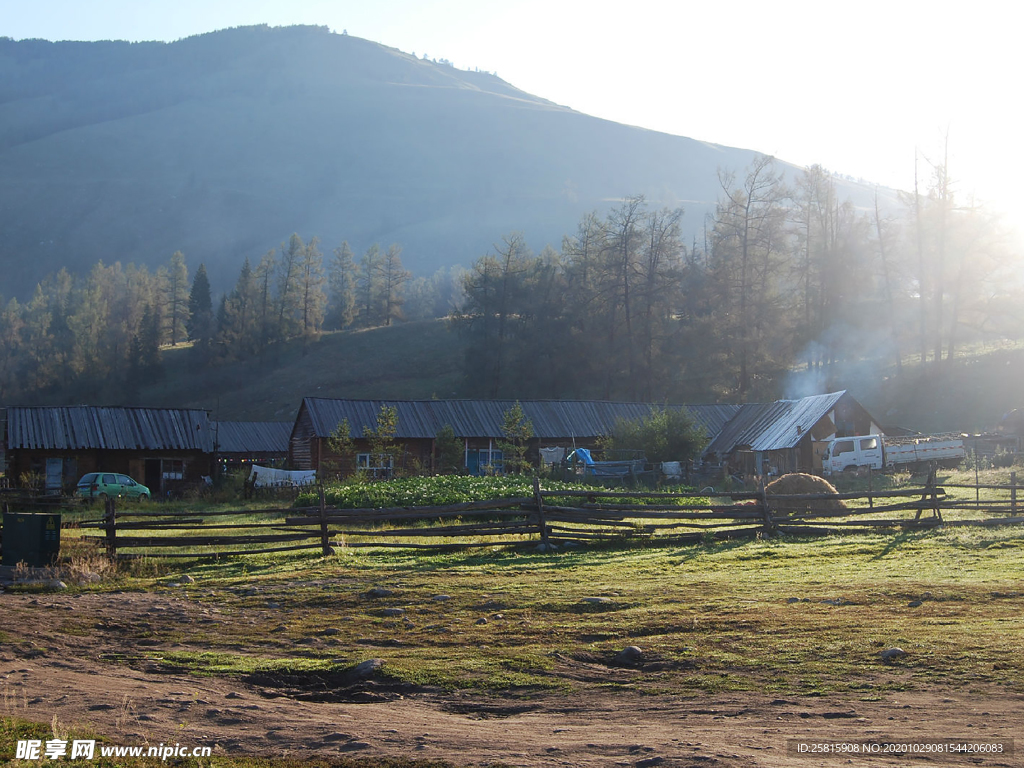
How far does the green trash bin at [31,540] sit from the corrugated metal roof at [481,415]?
26.5m

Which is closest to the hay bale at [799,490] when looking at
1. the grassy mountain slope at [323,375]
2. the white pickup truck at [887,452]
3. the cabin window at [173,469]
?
the white pickup truck at [887,452]

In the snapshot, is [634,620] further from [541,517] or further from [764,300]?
[764,300]

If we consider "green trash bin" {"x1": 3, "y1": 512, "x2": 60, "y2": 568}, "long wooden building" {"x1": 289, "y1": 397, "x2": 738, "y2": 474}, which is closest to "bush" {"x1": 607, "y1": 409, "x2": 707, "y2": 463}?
"long wooden building" {"x1": 289, "y1": 397, "x2": 738, "y2": 474}

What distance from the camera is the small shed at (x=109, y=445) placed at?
39.9 meters

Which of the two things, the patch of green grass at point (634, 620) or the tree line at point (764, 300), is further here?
the tree line at point (764, 300)

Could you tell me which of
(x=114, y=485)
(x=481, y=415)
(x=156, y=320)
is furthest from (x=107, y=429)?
(x=156, y=320)

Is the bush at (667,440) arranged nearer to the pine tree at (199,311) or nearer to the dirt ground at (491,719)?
the dirt ground at (491,719)

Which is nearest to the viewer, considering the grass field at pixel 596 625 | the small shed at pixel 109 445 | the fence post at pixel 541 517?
the grass field at pixel 596 625

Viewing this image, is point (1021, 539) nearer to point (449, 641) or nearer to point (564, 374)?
point (449, 641)

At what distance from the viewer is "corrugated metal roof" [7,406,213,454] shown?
4009cm

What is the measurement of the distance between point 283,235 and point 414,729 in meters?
195

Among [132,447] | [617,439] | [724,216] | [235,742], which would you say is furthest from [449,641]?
[724,216]

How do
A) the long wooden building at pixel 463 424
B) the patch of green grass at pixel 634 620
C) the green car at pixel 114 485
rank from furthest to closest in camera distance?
the long wooden building at pixel 463 424
the green car at pixel 114 485
the patch of green grass at pixel 634 620

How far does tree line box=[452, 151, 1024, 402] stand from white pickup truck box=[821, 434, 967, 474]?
1691 cm
